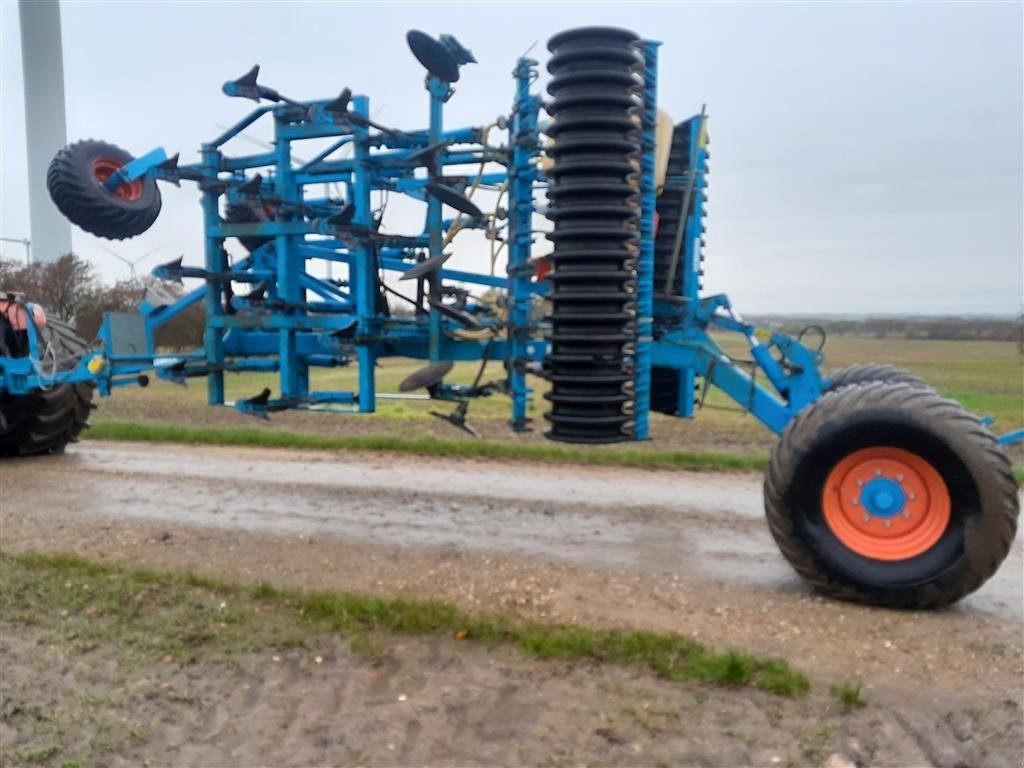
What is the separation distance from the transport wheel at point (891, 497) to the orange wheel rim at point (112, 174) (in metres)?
5.41

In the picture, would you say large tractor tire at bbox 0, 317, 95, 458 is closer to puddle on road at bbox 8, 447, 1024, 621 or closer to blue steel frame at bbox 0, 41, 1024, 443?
puddle on road at bbox 8, 447, 1024, 621

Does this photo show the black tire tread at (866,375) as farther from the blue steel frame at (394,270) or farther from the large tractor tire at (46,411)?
the large tractor tire at (46,411)

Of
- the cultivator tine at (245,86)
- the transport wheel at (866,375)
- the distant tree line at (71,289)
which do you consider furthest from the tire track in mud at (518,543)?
the distant tree line at (71,289)

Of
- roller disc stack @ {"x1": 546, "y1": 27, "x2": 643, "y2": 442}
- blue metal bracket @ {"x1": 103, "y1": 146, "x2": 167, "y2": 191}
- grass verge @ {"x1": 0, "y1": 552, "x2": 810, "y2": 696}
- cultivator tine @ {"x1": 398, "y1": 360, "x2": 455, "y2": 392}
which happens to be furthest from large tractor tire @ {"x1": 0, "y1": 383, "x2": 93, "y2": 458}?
roller disc stack @ {"x1": 546, "y1": 27, "x2": 643, "y2": 442}

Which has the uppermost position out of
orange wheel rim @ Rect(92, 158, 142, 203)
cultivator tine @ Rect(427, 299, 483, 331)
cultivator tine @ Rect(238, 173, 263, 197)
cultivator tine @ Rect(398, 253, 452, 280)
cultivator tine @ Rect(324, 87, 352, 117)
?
cultivator tine @ Rect(324, 87, 352, 117)

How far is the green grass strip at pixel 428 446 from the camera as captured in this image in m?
9.47

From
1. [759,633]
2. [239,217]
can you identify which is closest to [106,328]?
[239,217]

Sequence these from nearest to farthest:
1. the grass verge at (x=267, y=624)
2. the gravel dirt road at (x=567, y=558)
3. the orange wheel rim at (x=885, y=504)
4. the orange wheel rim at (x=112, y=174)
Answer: the gravel dirt road at (x=567, y=558) → the grass verge at (x=267, y=624) → the orange wheel rim at (x=885, y=504) → the orange wheel rim at (x=112, y=174)

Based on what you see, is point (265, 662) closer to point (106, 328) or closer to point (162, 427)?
point (106, 328)

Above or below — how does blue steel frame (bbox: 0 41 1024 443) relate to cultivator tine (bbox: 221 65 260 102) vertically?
below

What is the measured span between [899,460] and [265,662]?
139 inches

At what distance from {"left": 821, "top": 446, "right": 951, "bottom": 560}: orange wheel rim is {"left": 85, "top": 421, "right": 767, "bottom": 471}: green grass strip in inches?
172

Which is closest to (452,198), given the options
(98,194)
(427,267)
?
(427,267)

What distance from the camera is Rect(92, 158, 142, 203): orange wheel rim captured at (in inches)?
275
